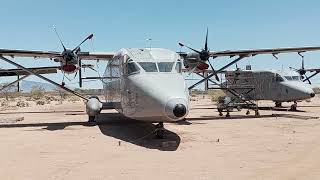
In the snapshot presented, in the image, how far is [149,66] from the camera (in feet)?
49.1

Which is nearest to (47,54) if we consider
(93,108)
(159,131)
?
(93,108)

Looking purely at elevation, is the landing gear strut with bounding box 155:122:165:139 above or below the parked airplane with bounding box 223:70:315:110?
below

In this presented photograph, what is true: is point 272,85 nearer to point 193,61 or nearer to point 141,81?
point 193,61

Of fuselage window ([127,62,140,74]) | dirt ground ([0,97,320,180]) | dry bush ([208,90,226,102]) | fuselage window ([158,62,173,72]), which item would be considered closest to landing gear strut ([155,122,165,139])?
dirt ground ([0,97,320,180])

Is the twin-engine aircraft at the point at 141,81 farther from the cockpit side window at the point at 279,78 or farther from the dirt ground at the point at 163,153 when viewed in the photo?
the cockpit side window at the point at 279,78

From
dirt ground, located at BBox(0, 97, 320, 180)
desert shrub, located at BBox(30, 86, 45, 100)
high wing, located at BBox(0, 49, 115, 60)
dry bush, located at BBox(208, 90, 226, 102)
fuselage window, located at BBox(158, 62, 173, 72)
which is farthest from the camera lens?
desert shrub, located at BBox(30, 86, 45, 100)

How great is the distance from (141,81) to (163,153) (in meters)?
3.56

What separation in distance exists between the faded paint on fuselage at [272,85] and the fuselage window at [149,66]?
17570 mm

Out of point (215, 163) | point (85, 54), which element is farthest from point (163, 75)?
point (85, 54)

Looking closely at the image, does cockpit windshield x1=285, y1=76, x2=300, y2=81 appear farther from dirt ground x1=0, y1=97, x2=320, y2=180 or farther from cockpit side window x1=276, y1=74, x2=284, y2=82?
dirt ground x1=0, y1=97, x2=320, y2=180

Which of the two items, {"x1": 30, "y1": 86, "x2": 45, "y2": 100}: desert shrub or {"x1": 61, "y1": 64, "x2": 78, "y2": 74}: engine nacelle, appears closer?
{"x1": 61, "y1": 64, "x2": 78, "y2": 74}: engine nacelle

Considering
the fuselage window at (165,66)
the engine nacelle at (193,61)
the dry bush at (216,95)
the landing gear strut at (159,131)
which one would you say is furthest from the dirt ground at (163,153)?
the dry bush at (216,95)

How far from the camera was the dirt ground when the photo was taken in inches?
344

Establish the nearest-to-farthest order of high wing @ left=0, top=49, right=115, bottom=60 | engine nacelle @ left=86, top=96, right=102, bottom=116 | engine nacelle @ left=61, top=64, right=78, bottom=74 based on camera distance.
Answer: engine nacelle @ left=86, top=96, right=102, bottom=116 < high wing @ left=0, top=49, right=115, bottom=60 < engine nacelle @ left=61, top=64, right=78, bottom=74
